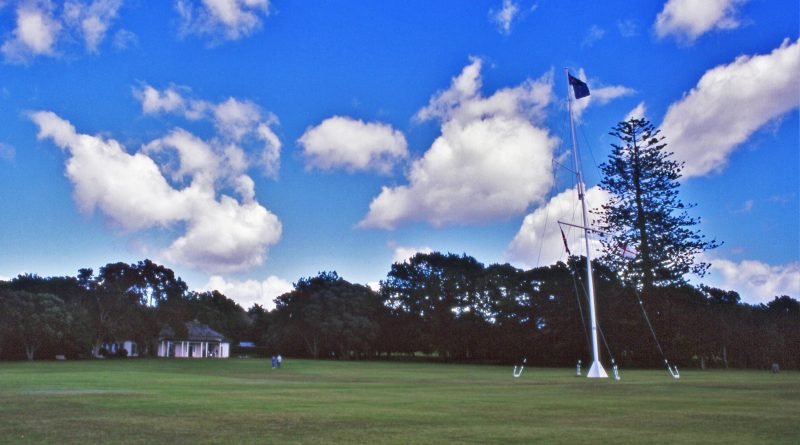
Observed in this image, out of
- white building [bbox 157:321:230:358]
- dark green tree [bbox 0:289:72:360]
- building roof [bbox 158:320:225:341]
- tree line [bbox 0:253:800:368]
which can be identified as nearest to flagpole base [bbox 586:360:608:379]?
tree line [bbox 0:253:800:368]

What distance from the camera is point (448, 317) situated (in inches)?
A: 3671

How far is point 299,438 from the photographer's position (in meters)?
12.2

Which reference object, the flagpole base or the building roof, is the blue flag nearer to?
the flagpole base

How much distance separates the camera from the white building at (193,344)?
344ft

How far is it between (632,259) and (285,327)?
5842 cm

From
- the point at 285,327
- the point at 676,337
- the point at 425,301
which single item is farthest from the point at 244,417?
the point at 285,327

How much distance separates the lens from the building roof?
339 ft

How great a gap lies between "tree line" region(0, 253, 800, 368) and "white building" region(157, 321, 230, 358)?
3.83 meters

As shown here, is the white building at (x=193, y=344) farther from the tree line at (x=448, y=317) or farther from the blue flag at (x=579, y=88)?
the blue flag at (x=579, y=88)

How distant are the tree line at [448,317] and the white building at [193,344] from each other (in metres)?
3.83

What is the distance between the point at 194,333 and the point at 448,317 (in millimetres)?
43321

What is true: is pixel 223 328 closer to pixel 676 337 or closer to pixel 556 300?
pixel 556 300

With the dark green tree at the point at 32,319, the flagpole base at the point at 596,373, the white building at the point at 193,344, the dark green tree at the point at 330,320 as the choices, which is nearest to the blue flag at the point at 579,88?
the flagpole base at the point at 596,373

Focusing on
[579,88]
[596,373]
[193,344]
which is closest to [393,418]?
[596,373]
